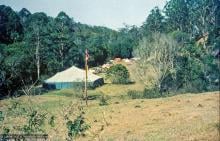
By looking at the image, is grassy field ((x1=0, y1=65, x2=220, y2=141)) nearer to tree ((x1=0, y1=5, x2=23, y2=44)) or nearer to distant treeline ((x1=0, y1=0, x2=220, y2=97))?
distant treeline ((x1=0, y1=0, x2=220, y2=97))

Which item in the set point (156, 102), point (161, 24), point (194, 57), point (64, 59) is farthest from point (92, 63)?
point (156, 102)

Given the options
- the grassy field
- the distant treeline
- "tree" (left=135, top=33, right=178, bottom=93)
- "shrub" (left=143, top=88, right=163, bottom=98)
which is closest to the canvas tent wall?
the distant treeline

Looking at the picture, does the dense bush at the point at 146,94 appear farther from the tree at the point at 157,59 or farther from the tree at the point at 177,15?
the tree at the point at 177,15

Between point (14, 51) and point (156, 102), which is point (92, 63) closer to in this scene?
point (14, 51)

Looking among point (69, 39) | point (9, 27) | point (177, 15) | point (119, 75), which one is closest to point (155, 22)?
point (177, 15)

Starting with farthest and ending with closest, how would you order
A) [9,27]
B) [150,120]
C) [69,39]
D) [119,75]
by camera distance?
[9,27]
[69,39]
[119,75]
[150,120]

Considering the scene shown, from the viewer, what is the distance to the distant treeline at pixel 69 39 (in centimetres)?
4656

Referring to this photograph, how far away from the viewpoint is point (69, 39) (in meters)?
60.6

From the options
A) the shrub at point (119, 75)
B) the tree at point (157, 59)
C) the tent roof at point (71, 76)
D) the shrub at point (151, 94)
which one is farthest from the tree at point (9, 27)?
the shrub at point (151, 94)

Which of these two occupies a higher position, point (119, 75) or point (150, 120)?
point (119, 75)

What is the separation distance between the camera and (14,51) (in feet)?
160

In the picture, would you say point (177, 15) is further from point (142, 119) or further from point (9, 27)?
point (142, 119)

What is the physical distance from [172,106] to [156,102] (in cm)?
342

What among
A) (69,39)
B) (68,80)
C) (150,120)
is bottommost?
(150,120)
